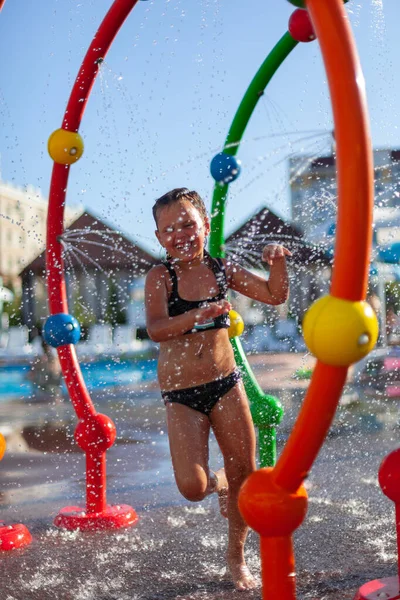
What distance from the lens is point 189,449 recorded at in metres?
2.85

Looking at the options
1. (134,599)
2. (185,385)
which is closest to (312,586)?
(134,599)

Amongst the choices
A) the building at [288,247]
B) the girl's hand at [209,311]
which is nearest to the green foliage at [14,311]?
the building at [288,247]

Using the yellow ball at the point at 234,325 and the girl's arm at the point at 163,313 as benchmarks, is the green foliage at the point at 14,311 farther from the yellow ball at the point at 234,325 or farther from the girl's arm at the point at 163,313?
the girl's arm at the point at 163,313

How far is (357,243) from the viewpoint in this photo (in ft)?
5.84

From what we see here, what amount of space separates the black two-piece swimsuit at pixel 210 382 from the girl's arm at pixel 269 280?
0.05m

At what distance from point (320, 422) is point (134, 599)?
129 cm

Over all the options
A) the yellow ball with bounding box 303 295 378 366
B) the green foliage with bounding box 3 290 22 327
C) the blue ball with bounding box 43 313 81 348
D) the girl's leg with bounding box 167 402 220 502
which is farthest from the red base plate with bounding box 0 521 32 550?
the green foliage with bounding box 3 290 22 327

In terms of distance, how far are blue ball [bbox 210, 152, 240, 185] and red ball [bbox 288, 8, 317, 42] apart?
89 centimetres

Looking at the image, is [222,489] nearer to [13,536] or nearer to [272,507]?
[13,536]

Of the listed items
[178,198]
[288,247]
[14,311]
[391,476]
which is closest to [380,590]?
[391,476]

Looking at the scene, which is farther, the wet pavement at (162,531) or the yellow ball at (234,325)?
the yellow ball at (234,325)

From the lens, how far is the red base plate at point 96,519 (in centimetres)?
374

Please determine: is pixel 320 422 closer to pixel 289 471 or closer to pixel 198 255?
pixel 289 471

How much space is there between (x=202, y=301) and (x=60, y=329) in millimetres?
1151
